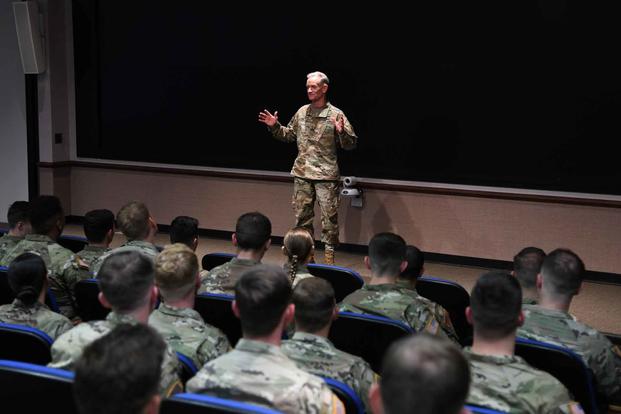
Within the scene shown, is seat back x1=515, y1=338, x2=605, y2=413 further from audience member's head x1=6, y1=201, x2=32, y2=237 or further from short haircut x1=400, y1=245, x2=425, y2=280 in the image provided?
audience member's head x1=6, y1=201, x2=32, y2=237

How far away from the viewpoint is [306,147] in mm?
6051

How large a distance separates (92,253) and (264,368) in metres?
2.26

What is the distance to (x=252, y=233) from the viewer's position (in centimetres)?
370

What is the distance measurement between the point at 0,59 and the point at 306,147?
12.8 ft

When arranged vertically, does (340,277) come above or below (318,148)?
below

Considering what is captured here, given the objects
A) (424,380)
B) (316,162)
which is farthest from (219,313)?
(316,162)

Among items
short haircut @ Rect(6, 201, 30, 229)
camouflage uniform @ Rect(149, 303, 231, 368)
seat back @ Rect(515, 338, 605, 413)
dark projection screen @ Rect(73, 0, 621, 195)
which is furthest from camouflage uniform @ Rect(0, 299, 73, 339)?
dark projection screen @ Rect(73, 0, 621, 195)

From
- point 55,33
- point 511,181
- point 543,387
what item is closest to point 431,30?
point 511,181

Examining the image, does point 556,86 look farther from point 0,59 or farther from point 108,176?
A: point 0,59

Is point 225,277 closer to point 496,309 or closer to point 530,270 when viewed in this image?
point 530,270

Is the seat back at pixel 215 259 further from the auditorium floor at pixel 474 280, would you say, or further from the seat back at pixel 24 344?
the auditorium floor at pixel 474 280

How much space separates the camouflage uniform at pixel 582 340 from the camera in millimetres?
2711

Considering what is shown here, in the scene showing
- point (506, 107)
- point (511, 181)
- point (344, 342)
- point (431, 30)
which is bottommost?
point (344, 342)

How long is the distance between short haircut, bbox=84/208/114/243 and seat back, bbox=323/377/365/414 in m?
2.20
